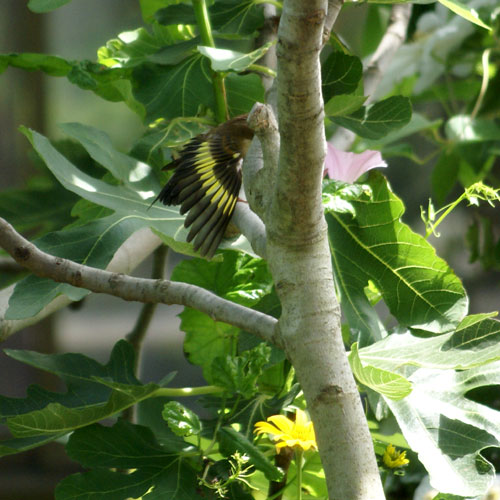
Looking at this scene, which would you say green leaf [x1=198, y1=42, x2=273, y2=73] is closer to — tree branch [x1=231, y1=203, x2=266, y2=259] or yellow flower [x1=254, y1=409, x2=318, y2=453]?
tree branch [x1=231, y1=203, x2=266, y2=259]

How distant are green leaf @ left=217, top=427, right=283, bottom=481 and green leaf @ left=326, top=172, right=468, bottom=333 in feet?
0.43

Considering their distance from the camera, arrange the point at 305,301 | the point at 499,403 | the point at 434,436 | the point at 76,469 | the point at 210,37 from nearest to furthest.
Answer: the point at 305,301 → the point at 434,436 → the point at 210,37 → the point at 499,403 → the point at 76,469

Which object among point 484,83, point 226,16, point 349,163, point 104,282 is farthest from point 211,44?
point 484,83

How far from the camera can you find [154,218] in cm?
47

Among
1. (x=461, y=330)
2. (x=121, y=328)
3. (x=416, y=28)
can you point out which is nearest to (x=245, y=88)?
(x=461, y=330)

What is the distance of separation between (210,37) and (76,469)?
2.39 feet

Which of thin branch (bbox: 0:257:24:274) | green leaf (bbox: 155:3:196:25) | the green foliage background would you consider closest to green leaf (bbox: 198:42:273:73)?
the green foliage background

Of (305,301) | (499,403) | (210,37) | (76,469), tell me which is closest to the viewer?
(305,301)

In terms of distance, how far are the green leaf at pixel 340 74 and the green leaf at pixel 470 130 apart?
34 centimetres

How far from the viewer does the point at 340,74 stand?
0.50 metres

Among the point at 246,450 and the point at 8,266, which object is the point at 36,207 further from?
the point at 246,450

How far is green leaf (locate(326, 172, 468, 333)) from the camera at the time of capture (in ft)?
1.43

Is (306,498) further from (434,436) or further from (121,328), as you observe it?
(121,328)

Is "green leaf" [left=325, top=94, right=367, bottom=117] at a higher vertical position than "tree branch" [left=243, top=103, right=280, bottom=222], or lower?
higher
